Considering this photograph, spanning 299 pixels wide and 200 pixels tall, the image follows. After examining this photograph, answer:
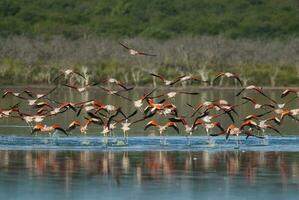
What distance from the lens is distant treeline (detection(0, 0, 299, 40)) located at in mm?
74750

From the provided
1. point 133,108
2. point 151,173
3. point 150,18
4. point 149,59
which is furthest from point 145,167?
point 150,18

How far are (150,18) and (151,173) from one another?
61365 mm

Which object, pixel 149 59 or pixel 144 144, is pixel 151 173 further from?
pixel 149 59

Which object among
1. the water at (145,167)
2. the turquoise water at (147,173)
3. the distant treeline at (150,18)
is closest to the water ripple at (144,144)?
the water at (145,167)

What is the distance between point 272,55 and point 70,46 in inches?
370

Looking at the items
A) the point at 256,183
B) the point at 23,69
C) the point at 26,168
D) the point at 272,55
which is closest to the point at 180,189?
the point at 256,183

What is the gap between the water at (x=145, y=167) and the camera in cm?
1839

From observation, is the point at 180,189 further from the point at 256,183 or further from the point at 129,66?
the point at 129,66

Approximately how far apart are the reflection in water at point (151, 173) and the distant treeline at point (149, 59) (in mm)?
27633

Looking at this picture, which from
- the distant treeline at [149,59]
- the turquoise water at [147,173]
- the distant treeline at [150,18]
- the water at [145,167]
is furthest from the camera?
the distant treeline at [150,18]

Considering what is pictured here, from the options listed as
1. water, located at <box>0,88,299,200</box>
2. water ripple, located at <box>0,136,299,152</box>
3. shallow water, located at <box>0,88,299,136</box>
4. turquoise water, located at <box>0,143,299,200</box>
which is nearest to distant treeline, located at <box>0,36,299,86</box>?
shallow water, located at <box>0,88,299,136</box>

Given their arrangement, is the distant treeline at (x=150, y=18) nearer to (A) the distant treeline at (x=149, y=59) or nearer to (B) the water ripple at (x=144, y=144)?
(A) the distant treeline at (x=149, y=59)

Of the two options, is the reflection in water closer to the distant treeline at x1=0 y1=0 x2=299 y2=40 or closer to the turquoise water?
the turquoise water

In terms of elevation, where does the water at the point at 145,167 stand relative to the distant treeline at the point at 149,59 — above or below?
below
